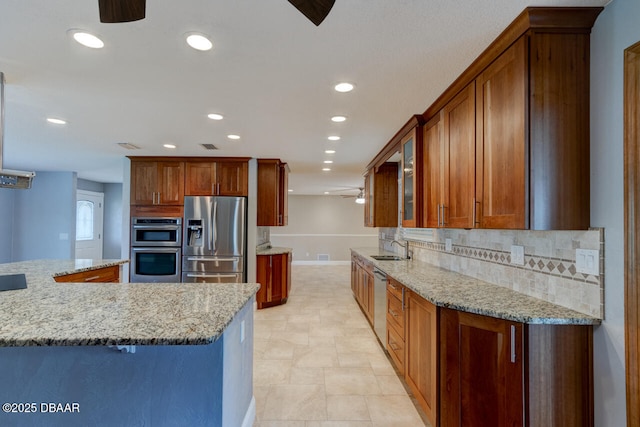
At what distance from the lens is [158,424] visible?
1.43 metres

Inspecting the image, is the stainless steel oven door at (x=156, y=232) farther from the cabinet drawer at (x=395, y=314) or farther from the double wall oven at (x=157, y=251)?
the cabinet drawer at (x=395, y=314)

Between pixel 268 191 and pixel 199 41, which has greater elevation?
pixel 199 41

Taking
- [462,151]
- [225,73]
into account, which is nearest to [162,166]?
[225,73]

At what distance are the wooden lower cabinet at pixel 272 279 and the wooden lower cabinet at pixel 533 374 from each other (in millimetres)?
3661

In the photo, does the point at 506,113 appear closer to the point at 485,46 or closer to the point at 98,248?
the point at 485,46

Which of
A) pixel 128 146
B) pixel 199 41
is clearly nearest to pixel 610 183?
pixel 199 41

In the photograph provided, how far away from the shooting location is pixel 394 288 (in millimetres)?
2834

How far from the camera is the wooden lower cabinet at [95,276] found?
2.67 m

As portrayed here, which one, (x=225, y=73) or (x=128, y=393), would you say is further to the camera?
(x=225, y=73)

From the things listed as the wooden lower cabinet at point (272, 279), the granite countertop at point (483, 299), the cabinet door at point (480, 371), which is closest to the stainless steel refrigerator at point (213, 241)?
the wooden lower cabinet at point (272, 279)

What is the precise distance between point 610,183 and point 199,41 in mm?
2081

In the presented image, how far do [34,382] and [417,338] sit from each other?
2086 millimetres

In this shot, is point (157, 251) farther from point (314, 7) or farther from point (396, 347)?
point (314, 7)

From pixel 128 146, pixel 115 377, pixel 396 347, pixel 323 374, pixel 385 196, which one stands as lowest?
pixel 323 374
